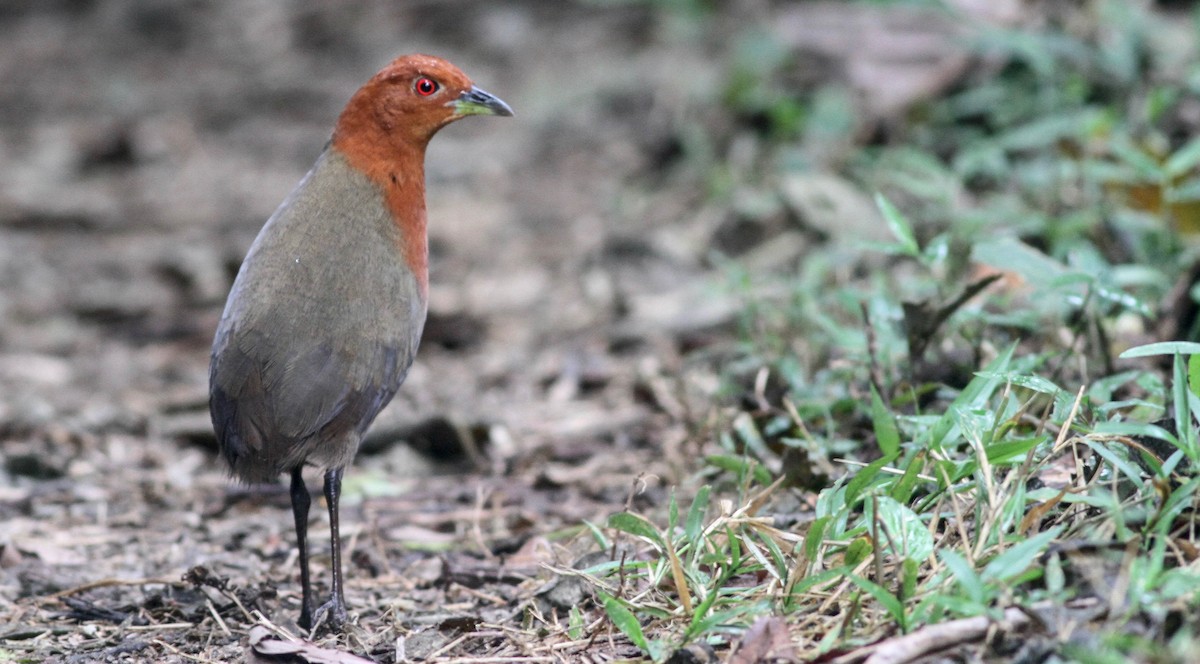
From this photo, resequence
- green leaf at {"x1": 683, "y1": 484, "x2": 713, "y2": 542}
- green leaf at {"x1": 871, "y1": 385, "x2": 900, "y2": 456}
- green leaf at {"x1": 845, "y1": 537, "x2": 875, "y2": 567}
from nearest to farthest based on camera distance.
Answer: green leaf at {"x1": 845, "y1": 537, "x2": 875, "y2": 567} < green leaf at {"x1": 683, "y1": 484, "x2": 713, "y2": 542} < green leaf at {"x1": 871, "y1": 385, "x2": 900, "y2": 456}

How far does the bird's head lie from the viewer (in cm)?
374

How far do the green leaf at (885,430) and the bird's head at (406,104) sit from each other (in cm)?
152

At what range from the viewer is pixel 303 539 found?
3287 mm

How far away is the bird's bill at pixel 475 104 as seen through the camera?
12.7 ft

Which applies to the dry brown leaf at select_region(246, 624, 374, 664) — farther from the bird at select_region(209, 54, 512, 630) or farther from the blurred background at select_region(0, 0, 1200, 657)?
the blurred background at select_region(0, 0, 1200, 657)

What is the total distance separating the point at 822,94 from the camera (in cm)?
706

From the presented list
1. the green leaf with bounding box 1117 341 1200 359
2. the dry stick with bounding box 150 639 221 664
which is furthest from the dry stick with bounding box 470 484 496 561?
the green leaf with bounding box 1117 341 1200 359

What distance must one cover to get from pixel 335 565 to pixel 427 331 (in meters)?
2.99

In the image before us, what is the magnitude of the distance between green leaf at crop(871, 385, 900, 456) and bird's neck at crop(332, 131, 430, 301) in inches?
51.0

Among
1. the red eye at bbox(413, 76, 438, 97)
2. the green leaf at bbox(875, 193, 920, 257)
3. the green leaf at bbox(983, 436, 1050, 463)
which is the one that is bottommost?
the green leaf at bbox(983, 436, 1050, 463)

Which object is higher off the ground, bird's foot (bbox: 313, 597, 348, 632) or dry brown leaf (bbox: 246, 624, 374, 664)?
dry brown leaf (bbox: 246, 624, 374, 664)

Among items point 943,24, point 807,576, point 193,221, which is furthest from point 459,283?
point 807,576

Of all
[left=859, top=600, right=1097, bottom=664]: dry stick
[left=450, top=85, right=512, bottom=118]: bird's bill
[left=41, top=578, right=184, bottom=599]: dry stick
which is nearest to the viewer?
[left=859, top=600, right=1097, bottom=664]: dry stick

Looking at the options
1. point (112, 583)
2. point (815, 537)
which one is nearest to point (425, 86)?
point (112, 583)
